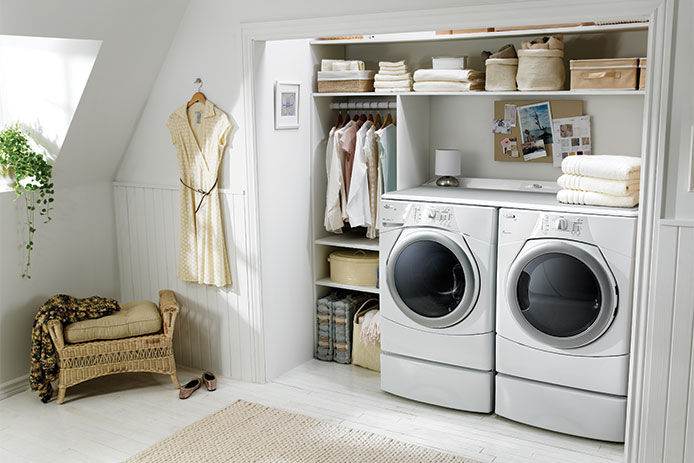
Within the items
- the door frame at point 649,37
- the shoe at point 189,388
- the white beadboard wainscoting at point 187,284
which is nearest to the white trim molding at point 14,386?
the white beadboard wainscoting at point 187,284

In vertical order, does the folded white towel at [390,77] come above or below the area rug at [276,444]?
above

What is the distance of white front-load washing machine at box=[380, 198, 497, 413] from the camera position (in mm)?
3348

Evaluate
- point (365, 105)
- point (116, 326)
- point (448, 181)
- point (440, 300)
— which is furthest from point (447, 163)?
point (116, 326)

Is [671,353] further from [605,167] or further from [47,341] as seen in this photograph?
[47,341]

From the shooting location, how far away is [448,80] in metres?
3.61

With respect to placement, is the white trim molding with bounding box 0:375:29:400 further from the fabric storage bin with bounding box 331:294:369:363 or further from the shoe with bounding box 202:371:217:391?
the fabric storage bin with bounding box 331:294:369:363

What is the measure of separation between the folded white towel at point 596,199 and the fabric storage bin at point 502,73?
0.65 m

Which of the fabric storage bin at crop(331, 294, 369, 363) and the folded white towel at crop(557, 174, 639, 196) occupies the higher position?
the folded white towel at crop(557, 174, 639, 196)

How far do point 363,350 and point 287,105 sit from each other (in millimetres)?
1450

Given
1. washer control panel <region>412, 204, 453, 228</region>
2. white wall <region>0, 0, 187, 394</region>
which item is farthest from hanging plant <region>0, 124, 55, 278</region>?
washer control panel <region>412, 204, 453, 228</region>

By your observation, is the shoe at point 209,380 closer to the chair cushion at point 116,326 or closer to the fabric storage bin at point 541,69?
the chair cushion at point 116,326

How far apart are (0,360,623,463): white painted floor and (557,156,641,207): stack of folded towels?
110cm

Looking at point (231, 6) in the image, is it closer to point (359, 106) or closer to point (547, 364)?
point (359, 106)

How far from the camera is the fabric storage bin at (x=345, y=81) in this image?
3.89m
